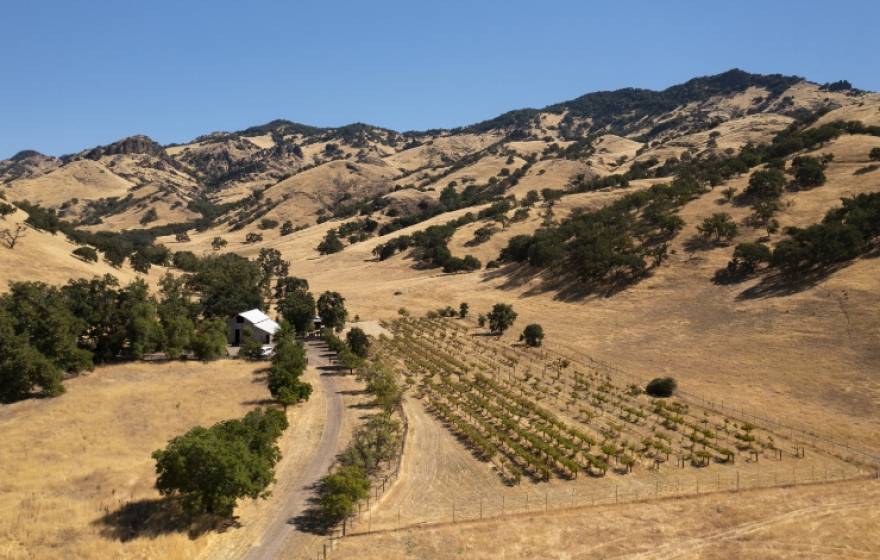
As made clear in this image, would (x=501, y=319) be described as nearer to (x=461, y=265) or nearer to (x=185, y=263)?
(x=461, y=265)

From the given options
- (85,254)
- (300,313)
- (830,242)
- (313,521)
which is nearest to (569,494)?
(313,521)

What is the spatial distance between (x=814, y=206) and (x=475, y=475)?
87.5m

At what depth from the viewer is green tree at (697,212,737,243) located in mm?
91000

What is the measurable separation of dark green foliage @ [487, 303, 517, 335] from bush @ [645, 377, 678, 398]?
88.6ft

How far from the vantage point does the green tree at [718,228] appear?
91000mm

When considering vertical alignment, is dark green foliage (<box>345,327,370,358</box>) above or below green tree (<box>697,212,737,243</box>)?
below

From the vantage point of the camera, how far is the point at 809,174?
101188 millimetres

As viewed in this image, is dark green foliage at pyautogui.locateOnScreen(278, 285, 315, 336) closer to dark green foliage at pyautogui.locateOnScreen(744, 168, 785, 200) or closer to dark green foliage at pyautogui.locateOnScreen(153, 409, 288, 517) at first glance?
dark green foliage at pyautogui.locateOnScreen(153, 409, 288, 517)

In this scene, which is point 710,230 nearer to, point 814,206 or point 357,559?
point 814,206

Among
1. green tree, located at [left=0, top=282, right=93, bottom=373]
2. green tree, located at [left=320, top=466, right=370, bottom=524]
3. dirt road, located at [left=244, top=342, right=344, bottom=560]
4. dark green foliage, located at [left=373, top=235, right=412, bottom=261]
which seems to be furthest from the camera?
dark green foliage, located at [left=373, top=235, right=412, bottom=261]

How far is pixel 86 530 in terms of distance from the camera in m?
26.6

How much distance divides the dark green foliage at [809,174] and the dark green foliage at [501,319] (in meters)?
65.2

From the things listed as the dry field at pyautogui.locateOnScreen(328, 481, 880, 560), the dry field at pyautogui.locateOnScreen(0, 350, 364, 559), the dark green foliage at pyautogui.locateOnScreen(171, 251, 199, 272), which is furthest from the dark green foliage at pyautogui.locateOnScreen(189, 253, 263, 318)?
the dry field at pyautogui.locateOnScreen(328, 481, 880, 560)

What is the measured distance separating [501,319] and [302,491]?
47627mm
